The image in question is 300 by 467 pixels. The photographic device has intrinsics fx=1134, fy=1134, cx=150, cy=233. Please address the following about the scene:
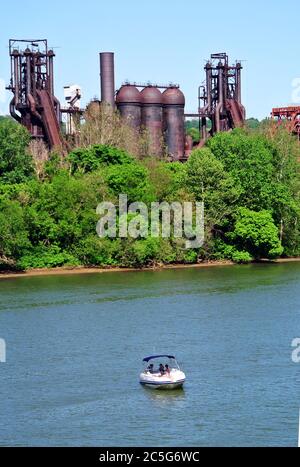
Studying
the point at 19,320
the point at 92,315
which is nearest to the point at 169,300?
the point at 92,315

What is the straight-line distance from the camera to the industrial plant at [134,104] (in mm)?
93688

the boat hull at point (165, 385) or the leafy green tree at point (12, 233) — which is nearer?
the boat hull at point (165, 385)

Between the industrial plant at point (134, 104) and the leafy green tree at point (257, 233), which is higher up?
the industrial plant at point (134, 104)

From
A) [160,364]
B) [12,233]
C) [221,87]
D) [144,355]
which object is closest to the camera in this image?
[160,364]

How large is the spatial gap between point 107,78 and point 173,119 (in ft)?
26.8

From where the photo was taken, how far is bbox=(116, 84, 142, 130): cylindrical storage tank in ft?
321

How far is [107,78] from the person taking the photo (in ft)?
315

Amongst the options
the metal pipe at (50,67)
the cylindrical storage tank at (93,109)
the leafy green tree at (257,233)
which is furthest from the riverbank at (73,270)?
the metal pipe at (50,67)

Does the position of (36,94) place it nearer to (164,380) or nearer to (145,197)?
(145,197)

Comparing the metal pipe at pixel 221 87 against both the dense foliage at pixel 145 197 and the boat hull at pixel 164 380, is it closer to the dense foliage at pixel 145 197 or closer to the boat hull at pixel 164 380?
the dense foliage at pixel 145 197

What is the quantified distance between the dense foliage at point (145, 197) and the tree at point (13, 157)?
2.9 inches

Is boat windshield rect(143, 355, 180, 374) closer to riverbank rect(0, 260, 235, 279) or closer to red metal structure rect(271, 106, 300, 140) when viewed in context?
riverbank rect(0, 260, 235, 279)

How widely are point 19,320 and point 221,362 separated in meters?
14.0

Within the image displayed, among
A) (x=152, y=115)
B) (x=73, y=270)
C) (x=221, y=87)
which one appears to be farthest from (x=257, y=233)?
(x=221, y=87)
